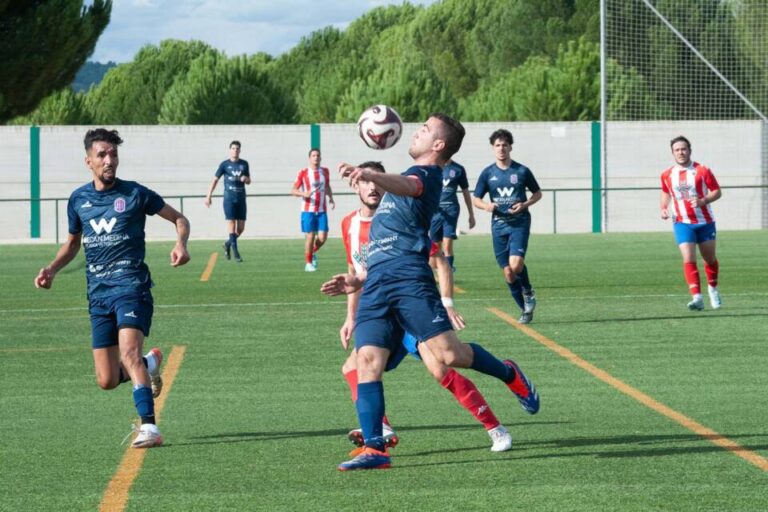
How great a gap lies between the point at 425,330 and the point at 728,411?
2.85 m

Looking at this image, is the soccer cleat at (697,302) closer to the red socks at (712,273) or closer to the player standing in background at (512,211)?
the red socks at (712,273)

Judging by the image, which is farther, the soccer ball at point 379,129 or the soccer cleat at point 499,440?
the soccer ball at point 379,129

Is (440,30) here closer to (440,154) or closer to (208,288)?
(208,288)

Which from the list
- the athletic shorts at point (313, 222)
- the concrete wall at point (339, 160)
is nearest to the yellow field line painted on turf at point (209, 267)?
the athletic shorts at point (313, 222)

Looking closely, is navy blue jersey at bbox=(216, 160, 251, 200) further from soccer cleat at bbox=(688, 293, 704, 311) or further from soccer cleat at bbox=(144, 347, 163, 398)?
soccer cleat at bbox=(144, 347, 163, 398)

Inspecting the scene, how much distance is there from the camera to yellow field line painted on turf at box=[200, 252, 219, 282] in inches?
930

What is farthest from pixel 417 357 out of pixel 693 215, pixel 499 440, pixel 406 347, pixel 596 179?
pixel 596 179

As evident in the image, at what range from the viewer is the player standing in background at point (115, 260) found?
846 centimetres

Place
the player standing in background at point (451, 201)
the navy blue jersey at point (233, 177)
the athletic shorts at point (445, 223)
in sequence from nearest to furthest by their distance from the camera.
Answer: the athletic shorts at point (445, 223) → the player standing in background at point (451, 201) → the navy blue jersey at point (233, 177)

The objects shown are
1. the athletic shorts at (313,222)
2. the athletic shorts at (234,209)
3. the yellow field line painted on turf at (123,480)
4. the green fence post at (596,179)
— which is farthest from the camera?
the green fence post at (596,179)

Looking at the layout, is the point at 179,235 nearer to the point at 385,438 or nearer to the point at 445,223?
the point at 385,438

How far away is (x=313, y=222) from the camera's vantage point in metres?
25.1

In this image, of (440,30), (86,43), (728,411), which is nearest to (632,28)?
(86,43)

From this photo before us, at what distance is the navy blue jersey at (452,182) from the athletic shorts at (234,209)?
9.51 m
